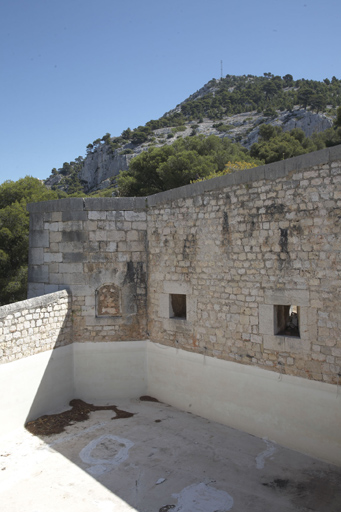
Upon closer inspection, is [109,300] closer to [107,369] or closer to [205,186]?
[107,369]

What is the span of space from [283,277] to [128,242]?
3.76 meters

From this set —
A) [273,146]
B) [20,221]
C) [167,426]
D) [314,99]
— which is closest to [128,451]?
[167,426]

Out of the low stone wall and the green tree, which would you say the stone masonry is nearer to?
the low stone wall

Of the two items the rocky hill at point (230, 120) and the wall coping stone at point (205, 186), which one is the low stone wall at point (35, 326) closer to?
the wall coping stone at point (205, 186)

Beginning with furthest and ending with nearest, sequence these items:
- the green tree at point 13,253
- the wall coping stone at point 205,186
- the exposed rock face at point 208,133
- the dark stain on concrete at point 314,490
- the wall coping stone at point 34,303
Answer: the exposed rock face at point 208,133 < the green tree at point 13,253 < the wall coping stone at point 34,303 < the wall coping stone at point 205,186 < the dark stain on concrete at point 314,490

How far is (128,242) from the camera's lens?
889 cm

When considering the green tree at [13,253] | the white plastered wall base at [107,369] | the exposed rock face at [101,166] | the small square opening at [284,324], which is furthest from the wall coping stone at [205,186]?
the exposed rock face at [101,166]

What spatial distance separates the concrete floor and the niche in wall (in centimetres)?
238

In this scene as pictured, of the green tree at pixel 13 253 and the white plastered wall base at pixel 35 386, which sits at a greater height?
the green tree at pixel 13 253

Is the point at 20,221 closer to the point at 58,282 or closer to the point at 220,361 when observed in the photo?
the point at 58,282

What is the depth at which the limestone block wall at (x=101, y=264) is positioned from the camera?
346 inches

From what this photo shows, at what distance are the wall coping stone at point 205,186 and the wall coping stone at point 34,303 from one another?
75.1 inches

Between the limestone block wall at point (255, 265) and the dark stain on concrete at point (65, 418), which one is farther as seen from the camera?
the dark stain on concrete at point (65, 418)

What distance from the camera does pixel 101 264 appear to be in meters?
8.81
